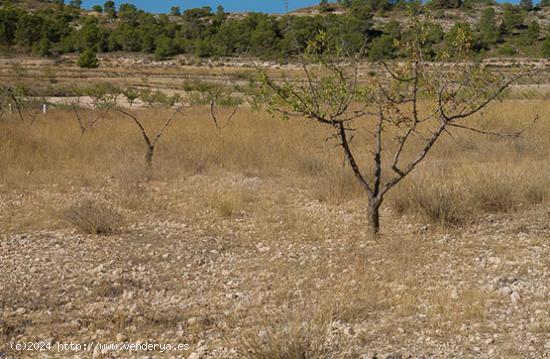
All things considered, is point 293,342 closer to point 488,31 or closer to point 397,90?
point 397,90

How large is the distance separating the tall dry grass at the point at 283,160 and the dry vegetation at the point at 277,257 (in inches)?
2.3

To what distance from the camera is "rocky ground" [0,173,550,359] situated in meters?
4.66

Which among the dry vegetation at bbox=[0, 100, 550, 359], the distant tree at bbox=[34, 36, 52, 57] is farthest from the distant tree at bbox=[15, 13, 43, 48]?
the dry vegetation at bbox=[0, 100, 550, 359]

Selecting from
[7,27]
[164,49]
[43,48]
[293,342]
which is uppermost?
[7,27]

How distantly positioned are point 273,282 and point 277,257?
82 centimetres

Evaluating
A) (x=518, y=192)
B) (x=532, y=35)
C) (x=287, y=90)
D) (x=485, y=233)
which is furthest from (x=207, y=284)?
(x=532, y=35)

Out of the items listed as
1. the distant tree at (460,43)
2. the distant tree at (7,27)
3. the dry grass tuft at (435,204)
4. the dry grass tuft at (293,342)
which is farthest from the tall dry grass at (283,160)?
the distant tree at (7,27)

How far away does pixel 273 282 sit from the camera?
6.09 metres

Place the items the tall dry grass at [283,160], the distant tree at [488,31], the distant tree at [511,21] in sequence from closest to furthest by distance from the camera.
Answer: the tall dry grass at [283,160]
the distant tree at [488,31]
the distant tree at [511,21]

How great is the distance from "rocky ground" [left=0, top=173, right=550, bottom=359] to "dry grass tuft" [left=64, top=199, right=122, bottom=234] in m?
0.13

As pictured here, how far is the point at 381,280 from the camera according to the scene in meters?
6.10

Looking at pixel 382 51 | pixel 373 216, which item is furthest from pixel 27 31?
pixel 373 216

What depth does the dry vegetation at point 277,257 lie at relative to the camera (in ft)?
15.8

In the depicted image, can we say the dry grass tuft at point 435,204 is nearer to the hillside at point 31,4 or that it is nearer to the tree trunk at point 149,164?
the tree trunk at point 149,164
